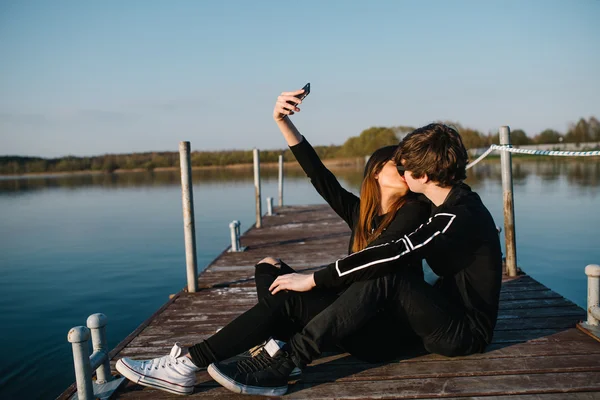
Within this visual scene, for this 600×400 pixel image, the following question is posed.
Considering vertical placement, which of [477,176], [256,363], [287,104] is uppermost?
[287,104]

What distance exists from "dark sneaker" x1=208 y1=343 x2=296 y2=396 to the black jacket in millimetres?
742

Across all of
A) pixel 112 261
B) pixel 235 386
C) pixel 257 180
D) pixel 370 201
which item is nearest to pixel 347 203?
pixel 370 201

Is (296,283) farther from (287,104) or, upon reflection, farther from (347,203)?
(287,104)

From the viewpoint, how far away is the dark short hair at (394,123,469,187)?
226 centimetres

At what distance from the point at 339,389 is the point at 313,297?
466mm

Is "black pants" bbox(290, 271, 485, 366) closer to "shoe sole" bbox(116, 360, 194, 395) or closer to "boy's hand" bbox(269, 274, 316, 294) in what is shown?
"boy's hand" bbox(269, 274, 316, 294)

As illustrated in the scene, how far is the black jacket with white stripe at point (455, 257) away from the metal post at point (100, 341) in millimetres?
1193

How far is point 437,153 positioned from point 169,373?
67.1 inches

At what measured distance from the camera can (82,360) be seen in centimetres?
217

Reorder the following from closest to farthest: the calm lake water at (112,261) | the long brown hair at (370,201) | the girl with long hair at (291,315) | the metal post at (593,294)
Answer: the girl with long hair at (291,315) → the long brown hair at (370,201) → the metal post at (593,294) → the calm lake water at (112,261)

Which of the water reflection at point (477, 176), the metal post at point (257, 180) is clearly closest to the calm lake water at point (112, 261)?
the metal post at point (257, 180)

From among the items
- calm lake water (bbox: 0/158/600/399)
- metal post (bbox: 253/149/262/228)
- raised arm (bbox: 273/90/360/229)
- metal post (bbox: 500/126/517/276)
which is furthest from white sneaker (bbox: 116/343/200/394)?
metal post (bbox: 253/149/262/228)

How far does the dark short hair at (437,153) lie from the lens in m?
2.26

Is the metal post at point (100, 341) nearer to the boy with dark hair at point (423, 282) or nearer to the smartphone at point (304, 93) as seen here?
the boy with dark hair at point (423, 282)
